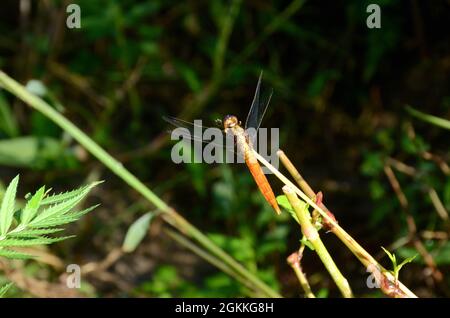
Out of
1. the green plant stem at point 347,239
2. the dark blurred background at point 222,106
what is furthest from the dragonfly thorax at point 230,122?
the dark blurred background at point 222,106

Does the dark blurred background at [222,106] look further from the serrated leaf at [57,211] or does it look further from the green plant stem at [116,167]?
the serrated leaf at [57,211]

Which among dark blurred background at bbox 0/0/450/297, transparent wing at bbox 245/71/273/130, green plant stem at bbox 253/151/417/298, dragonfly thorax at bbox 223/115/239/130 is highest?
dark blurred background at bbox 0/0/450/297

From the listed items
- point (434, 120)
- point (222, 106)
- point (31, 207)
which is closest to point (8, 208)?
point (31, 207)

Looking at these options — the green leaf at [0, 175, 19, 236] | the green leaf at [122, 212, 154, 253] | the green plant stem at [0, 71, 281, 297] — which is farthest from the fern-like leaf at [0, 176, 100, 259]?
the green leaf at [122, 212, 154, 253]

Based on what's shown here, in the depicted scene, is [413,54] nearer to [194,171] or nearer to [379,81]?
[379,81]

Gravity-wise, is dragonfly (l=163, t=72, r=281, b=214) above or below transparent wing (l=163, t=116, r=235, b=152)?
below

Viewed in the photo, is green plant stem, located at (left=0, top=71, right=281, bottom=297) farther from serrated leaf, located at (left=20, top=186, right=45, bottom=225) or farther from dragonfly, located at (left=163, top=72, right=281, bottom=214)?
serrated leaf, located at (left=20, top=186, right=45, bottom=225)
